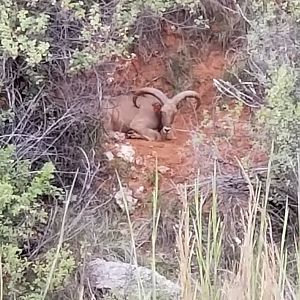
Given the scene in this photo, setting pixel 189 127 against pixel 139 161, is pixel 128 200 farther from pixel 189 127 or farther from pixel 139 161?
pixel 189 127

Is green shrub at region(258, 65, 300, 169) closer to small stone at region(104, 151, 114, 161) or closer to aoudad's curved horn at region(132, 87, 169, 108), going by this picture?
small stone at region(104, 151, 114, 161)

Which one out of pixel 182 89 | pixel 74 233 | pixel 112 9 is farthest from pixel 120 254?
pixel 182 89

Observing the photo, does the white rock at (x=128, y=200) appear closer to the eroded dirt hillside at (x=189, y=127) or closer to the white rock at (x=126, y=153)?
the eroded dirt hillside at (x=189, y=127)

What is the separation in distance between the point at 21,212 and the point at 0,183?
0.21 metres

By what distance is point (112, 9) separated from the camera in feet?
15.3

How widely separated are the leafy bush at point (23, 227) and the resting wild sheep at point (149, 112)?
2803mm

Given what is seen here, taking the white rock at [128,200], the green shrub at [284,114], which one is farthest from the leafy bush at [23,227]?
the green shrub at [284,114]

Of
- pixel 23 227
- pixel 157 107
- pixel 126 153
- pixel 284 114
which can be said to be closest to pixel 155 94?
pixel 157 107

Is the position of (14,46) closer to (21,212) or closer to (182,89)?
(21,212)

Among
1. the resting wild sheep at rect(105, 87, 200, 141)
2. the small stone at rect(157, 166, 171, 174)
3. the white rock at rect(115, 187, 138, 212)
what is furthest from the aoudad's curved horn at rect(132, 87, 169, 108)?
the white rock at rect(115, 187, 138, 212)

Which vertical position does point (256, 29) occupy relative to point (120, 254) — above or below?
above

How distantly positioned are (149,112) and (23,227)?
3534mm

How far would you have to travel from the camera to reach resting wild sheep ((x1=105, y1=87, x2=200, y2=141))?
7.27 m

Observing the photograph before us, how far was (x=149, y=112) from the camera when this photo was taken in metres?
7.59
